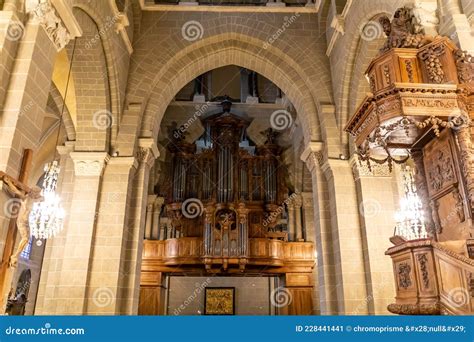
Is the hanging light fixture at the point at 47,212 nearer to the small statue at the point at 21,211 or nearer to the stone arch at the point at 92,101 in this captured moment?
the stone arch at the point at 92,101

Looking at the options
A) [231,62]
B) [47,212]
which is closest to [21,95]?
[47,212]

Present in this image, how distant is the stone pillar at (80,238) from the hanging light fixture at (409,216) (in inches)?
223

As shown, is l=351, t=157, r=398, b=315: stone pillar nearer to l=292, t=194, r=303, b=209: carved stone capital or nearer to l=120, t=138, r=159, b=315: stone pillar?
l=120, t=138, r=159, b=315: stone pillar

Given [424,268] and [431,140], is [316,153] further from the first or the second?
[424,268]

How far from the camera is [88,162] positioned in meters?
7.80

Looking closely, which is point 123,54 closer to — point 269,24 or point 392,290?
point 269,24

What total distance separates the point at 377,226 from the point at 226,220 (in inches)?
202

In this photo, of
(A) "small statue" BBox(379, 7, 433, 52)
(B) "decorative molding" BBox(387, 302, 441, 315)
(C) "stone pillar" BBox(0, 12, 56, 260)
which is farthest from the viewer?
(A) "small statue" BBox(379, 7, 433, 52)

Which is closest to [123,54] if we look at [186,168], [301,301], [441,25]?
[186,168]

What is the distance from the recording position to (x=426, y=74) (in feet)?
14.5

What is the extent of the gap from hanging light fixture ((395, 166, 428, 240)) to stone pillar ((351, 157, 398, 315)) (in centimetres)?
14

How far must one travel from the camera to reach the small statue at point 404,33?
14.9 feet

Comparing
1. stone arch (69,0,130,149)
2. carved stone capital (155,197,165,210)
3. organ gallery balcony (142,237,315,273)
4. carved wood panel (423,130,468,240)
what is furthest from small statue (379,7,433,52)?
carved stone capital (155,197,165,210)

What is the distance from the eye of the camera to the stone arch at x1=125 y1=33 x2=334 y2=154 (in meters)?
8.64
